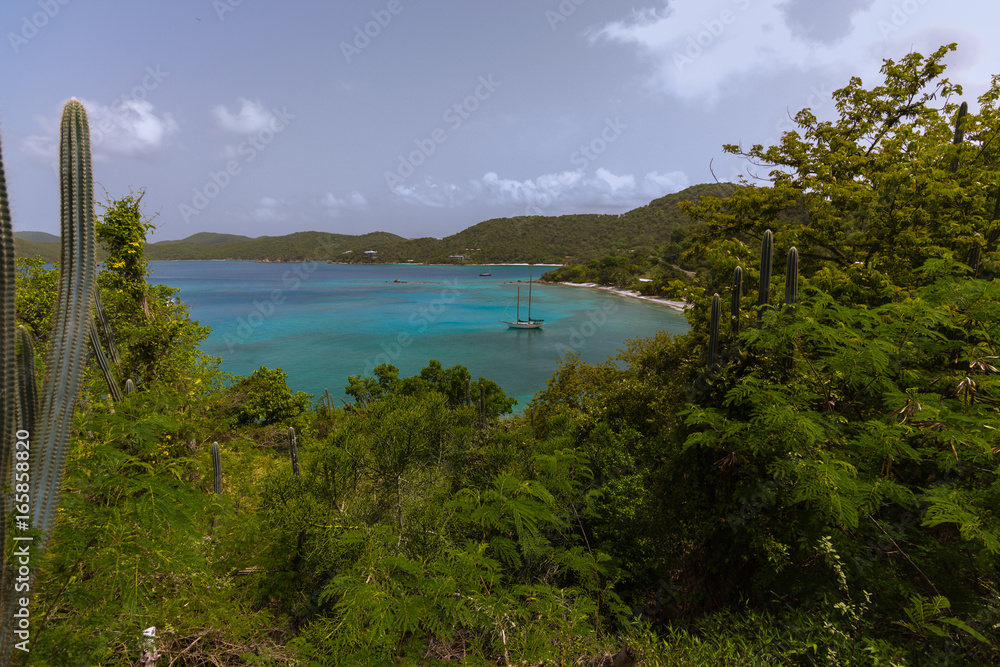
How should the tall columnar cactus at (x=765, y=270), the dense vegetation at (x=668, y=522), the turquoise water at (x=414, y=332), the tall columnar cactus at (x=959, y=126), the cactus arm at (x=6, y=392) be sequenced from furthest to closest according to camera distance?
the turquoise water at (x=414, y=332)
the tall columnar cactus at (x=959, y=126)
the tall columnar cactus at (x=765, y=270)
the dense vegetation at (x=668, y=522)
the cactus arm at (x=6, y=392)

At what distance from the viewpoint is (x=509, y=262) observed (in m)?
128

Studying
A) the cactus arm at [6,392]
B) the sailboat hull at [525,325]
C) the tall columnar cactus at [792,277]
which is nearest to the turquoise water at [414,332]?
the sailboat hull at [525,325]

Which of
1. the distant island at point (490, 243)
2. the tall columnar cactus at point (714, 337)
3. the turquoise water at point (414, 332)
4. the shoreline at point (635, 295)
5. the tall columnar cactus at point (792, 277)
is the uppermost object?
the distant island at point (490, 243)

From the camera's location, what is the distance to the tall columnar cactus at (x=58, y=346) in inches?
72.3

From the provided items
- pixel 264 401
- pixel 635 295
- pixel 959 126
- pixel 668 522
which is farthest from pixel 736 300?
pixel 635 295

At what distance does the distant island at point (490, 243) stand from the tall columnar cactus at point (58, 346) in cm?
7235

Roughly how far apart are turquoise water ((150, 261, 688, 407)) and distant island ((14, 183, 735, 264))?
25858mm

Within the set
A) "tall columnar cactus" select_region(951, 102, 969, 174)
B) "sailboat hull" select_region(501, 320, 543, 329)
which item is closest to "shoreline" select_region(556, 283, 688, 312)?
"sailboat hull" select_region(501, 320, 543, 329)

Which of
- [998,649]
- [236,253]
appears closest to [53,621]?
[998,649]

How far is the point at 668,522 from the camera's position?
14.0 feet

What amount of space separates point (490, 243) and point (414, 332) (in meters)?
89.9

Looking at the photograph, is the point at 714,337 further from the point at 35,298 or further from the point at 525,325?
the point at 525,325

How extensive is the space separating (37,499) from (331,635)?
68.6 inches

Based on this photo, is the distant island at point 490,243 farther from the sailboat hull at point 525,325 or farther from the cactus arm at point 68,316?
the cactus arm at point 68,316
